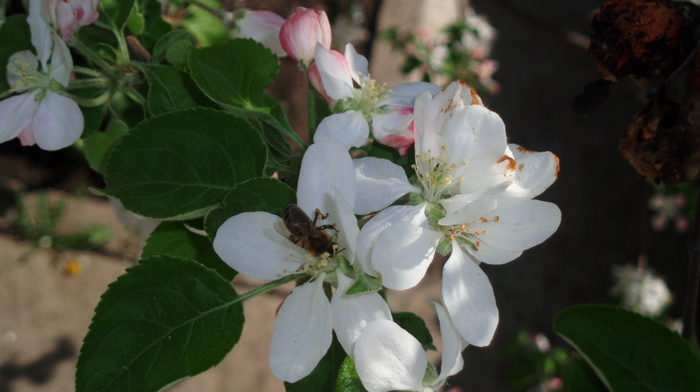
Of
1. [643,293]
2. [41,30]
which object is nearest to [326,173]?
[41,30]

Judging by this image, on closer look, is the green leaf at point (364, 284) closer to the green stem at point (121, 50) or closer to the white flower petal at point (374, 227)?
the white flower petal at point (374, 227)

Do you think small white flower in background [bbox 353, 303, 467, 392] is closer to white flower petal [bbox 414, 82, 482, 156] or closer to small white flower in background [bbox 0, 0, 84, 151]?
white flower petal [bbox 414, 82, 482, 156]

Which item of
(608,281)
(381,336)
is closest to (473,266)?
(381,336)

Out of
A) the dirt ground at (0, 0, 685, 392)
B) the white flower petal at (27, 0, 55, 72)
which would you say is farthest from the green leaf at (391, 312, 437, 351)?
the dirt ground at (0, 0, 685, 392)

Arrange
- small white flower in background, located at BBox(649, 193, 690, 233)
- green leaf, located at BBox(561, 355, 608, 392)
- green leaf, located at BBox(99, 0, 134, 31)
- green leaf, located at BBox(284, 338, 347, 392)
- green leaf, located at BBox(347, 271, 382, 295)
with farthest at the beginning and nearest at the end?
small white flower in background, located at BBox(649, 193, 690, 233), green leaf, located at BBox(561, 355, 608, 392), green leaf, located at BBox(99, 0, 134, 31), green leaf, located at BBox(284, 338, 347, 392), green leaf, located at BBox(347, 271, 382, 295)

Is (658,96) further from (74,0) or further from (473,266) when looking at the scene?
(74,0)

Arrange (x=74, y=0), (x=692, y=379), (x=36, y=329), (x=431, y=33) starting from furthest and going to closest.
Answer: (x=431, y=33)
(x=36, y=329)
(x=692, y=379)
(x=74, y=0)
